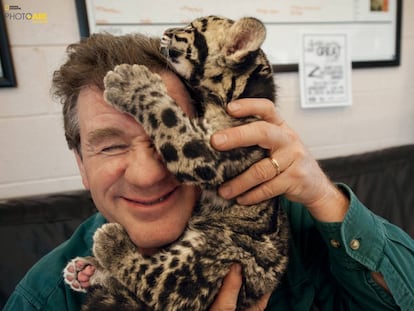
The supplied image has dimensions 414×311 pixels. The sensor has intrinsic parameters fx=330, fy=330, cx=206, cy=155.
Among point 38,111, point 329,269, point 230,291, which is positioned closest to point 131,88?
point 230,291

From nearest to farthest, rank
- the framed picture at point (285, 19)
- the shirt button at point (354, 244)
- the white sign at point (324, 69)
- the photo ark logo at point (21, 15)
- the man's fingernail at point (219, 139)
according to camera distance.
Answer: the man's fingernail at point (219, 139), the shirt button at point (354, 244), the photo ark logo at point (21, 15), the framed picture at point (285, 19), the white sign at point (324, 69)

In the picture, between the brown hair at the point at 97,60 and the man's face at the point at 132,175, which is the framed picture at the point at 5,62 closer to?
the brown hair at the point at 97,60

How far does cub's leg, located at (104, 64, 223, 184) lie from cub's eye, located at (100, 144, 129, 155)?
0.34 feet

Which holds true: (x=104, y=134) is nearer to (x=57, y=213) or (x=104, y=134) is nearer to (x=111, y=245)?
(x=111, y=245)

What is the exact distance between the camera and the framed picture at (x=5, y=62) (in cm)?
161

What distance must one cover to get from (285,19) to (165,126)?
62.5 inches

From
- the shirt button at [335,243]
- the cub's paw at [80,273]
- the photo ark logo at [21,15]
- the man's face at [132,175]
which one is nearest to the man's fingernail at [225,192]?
the man's face at [132,175]

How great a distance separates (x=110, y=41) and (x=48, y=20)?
86 cm

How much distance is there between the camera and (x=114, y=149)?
1.00 metres

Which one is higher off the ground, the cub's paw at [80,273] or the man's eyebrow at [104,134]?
the man's eyebrow at [104,134]

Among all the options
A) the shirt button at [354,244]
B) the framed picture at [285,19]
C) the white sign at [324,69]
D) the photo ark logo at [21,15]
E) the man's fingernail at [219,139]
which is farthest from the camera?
the white sign at [324,69]

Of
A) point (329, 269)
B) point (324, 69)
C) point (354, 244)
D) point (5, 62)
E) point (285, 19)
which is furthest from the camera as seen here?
point (324, 69)

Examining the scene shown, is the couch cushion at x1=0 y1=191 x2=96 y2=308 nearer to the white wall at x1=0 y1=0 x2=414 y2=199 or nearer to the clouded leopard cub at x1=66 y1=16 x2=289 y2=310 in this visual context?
the white wall at x1=0 y1=0 x2=414 y2=199

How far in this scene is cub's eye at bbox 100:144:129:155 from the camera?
988 millimetres
